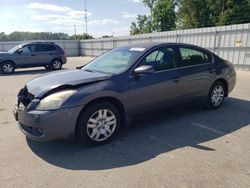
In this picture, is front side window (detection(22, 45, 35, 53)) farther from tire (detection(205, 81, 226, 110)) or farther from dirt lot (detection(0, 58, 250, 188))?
tire (detection(205, 81, 226, 110))

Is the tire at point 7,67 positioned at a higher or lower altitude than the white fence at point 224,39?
lower

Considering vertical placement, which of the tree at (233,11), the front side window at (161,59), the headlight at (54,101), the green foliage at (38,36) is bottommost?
the headlight at (54,101)

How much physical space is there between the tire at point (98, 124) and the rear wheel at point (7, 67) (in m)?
12.6

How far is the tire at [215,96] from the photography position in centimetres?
555

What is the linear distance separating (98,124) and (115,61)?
1.41 metres

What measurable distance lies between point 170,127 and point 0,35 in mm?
63226

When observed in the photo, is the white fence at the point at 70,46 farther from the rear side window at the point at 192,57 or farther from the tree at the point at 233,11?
the rear side window at the point at 192,57

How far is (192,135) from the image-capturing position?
426 cm

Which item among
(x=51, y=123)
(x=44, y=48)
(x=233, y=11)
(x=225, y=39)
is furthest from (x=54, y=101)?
(x=233, y=11)

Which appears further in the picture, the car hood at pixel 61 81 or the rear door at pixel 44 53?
the rear door at pixel 44 53

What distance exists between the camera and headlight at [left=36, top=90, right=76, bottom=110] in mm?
3502

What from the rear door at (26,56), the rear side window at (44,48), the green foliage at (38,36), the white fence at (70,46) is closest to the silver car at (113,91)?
the rear door at (26,56)

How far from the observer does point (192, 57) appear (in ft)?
17.0

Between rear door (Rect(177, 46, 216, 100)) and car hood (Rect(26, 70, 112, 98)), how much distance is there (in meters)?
1.69
